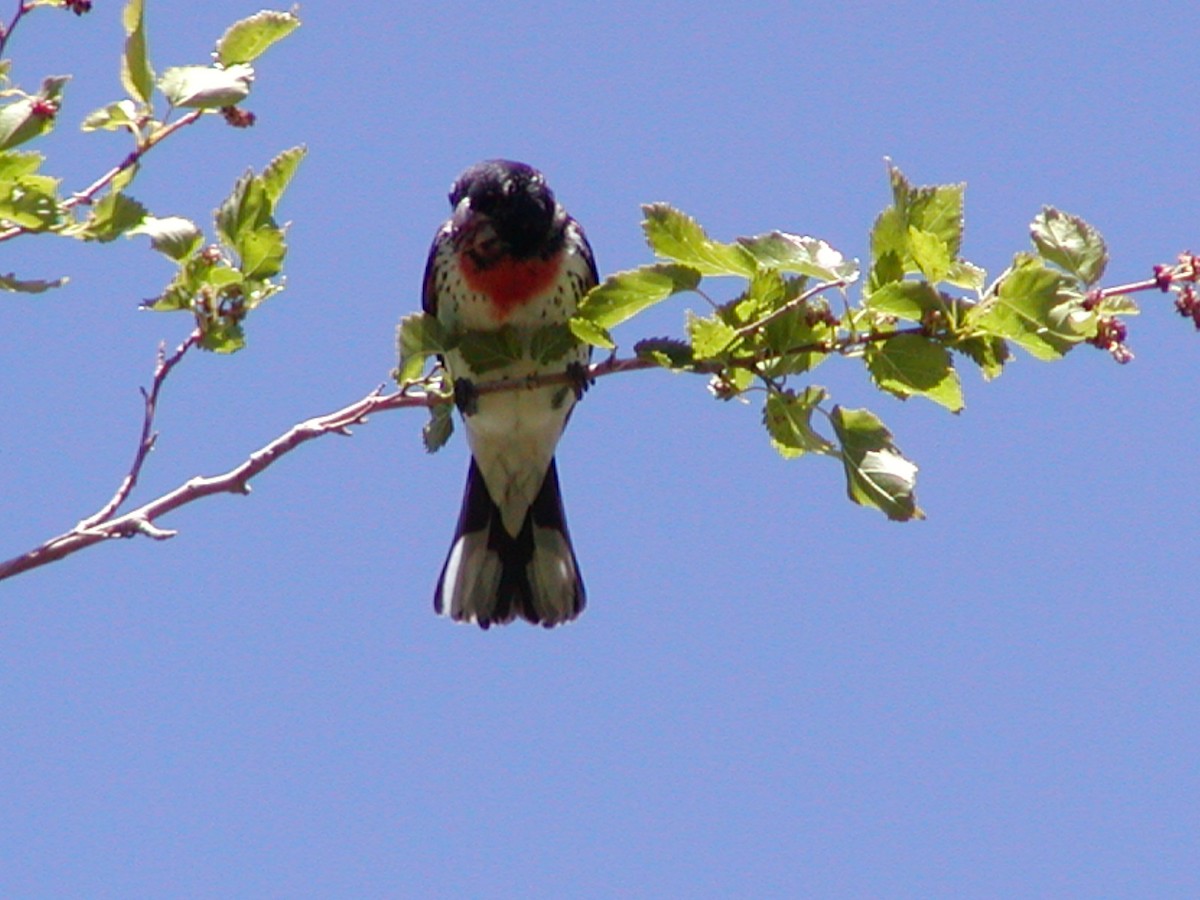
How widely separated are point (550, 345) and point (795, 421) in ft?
3.61

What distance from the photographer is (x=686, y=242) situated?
387 cm

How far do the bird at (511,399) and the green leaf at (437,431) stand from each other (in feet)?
1.33

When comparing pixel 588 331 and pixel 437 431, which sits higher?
pixel 437 431

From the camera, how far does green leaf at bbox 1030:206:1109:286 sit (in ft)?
12.6

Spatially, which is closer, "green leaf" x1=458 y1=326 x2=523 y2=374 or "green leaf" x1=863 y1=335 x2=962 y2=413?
"green leaf" x1=863 y1=335 x2=962 y2=413

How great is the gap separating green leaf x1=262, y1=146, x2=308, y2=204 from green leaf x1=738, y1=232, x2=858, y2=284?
1072 mm

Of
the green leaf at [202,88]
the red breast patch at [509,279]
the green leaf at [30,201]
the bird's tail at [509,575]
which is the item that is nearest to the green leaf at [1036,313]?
the green leaf at [202,88]

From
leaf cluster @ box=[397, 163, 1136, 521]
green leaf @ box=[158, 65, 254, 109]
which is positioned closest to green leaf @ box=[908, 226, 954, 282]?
leaf cluster @ box=[397, 163, 1136, 521]

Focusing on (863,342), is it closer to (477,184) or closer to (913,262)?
(913,262)

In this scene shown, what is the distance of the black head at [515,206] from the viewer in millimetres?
6539

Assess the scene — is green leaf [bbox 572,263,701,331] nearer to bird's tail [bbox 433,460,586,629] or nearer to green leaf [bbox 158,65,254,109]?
green leaf [bbox 158,65,254,109]

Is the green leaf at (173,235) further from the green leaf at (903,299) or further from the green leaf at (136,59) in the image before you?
the green leaf at (903,299)

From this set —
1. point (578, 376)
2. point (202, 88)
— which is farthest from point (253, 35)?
point (578, 376)

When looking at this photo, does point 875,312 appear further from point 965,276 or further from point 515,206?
point 515,206
